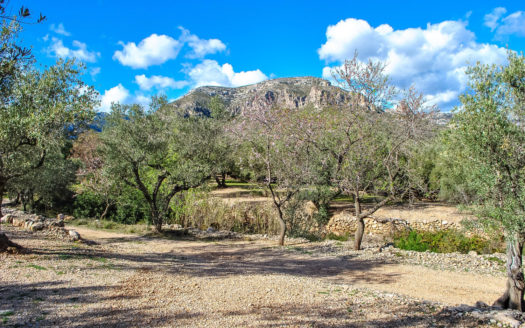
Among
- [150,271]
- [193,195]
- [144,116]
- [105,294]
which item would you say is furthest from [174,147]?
[105,294]

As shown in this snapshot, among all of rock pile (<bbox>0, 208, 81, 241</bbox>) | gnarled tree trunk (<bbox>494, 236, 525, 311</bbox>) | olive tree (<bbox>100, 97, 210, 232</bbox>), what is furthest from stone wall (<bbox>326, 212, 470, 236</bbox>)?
rock pile (<bbox>0, 208, 81, 241</bbox>)

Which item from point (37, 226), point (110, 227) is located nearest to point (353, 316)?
point (37, 226)

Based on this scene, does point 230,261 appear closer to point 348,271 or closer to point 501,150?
point 348,271

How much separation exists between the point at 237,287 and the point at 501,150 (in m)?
6.36

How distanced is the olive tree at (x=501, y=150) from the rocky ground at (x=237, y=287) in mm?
1455

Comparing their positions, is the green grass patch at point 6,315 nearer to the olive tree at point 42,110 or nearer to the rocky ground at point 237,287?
the rocky ground at point 237,287

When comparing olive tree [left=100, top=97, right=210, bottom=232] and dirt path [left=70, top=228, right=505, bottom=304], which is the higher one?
olive tree [left=100, top=97, right=210, bottom=232]

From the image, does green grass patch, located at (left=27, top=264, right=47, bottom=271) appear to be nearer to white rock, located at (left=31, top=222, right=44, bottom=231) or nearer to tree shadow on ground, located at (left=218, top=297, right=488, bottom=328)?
tree shadow on ground, located at (left=218, top=297, right=488, bottom=328)

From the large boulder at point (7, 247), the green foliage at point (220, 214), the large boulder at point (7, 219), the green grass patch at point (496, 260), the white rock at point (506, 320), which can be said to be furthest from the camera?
the green foliage at point (220, 214)

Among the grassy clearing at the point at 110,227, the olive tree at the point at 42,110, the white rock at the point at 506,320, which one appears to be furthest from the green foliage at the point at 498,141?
the grassy clearing at the point at 110,227

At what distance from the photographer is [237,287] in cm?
762

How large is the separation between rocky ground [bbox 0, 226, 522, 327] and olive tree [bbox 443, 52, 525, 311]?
4.77ft

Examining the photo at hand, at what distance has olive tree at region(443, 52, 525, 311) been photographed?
20.2 feet

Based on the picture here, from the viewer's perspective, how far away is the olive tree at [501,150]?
617 cm
